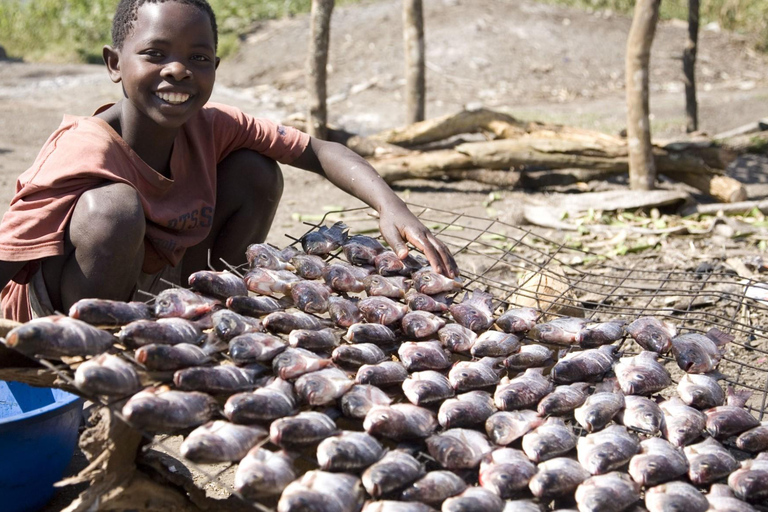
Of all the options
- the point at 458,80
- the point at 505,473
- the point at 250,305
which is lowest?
the point at 505,473

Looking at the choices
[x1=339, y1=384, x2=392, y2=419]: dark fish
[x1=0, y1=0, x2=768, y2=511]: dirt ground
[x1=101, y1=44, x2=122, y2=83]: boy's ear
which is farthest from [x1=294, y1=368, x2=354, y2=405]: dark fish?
[x1=0, y1=0, x2=768, y2=511]: dirt ground

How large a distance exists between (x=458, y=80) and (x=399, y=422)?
1323 cm

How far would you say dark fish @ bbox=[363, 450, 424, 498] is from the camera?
2279 mm

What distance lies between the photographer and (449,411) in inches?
104

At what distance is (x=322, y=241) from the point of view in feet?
12.7

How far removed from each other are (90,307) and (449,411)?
129cm

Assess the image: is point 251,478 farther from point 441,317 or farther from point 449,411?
point 441,317

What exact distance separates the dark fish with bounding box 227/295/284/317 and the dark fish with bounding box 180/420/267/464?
0.71 meters

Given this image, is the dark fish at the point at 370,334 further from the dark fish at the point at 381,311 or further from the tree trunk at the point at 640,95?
the tree trunk at the point at 640,95

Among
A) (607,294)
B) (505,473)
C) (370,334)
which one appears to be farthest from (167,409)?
(607,294)

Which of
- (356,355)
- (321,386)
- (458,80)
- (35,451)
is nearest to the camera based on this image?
(321,386)

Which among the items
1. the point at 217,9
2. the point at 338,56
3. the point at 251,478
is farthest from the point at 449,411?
the point at 217,9

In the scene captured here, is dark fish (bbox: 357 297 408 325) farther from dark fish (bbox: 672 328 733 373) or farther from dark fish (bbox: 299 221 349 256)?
dark fish (bbox: 672 328 733 373)

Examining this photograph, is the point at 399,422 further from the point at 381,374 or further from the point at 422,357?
the point at 422,357
